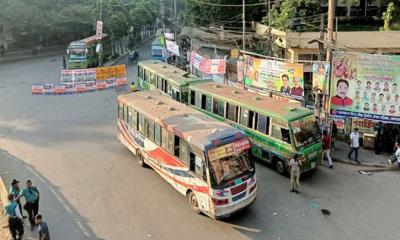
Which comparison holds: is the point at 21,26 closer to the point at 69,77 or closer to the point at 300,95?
the point at 69,77

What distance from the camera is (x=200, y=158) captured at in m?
11.8

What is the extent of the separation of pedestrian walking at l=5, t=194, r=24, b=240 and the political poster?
11811 millimetres

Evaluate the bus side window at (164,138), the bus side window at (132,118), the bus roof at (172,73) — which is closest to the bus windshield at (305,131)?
the bus side window at (164,138)

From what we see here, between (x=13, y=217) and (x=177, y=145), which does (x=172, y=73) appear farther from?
(x=13, y=217)

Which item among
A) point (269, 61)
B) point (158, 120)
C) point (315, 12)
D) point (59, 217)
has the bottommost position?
point (59, 217)

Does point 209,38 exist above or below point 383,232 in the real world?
above

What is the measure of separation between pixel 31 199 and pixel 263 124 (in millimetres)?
8161

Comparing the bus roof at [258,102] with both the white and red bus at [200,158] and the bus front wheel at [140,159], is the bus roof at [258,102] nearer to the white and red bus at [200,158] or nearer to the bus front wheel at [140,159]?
the white and red bus at [200,158]

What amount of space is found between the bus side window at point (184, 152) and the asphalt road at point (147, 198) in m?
1.42

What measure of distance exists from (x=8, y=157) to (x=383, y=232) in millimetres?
13617

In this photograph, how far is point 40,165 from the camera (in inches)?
634

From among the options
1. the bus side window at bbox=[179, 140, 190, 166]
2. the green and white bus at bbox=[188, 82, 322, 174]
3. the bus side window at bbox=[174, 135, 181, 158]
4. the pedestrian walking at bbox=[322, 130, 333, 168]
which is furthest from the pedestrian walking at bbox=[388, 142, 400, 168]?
the bus side window at bbox=[174, 135, 181, 158]

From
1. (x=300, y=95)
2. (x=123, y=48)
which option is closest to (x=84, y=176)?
(x=300, y=95)

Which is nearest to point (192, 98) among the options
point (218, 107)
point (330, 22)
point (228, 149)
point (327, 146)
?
point (218, 107)
